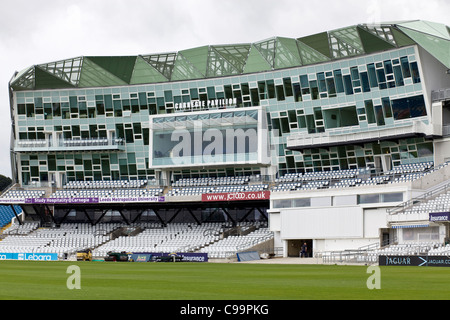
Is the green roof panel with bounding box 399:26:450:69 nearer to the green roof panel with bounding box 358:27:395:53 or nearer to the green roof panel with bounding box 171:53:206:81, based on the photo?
the green roof panel with bounding box 358:27:395:53

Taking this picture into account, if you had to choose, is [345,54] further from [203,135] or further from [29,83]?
[29,83]

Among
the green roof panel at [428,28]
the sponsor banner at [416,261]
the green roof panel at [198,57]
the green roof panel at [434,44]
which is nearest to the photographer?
the sponsor banner at [416,261]

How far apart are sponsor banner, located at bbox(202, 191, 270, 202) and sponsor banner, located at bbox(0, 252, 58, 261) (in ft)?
55.2

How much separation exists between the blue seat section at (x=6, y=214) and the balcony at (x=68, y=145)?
935cm

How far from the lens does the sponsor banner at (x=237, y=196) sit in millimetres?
73000

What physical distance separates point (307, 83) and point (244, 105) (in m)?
8.20

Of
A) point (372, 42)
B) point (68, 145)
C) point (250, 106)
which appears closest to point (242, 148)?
point (250, 106)

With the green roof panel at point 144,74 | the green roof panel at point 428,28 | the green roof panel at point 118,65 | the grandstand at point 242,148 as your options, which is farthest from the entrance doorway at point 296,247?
the green roof panel at point 118,65

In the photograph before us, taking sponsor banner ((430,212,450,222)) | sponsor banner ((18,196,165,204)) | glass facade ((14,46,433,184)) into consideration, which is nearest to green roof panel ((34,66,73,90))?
glass facade ((14,46,433,184))

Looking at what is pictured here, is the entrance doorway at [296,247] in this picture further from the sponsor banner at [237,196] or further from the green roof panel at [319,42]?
the green roof panel at [319,42]

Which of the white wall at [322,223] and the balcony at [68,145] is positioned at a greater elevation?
the balcony at [68,145]

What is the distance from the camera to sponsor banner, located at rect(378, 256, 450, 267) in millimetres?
43375

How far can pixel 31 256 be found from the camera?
72000mm

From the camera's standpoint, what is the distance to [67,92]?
87.3 metres
